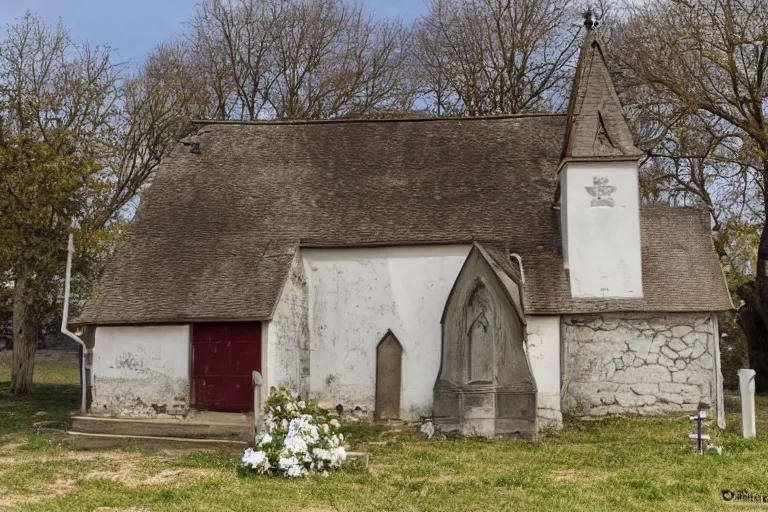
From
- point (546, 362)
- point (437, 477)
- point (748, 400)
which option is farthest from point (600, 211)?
point (437, 477)

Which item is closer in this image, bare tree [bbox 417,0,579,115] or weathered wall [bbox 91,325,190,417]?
weathered wall [bbox 91,325,190,417]

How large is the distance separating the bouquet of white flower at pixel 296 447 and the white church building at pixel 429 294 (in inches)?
149

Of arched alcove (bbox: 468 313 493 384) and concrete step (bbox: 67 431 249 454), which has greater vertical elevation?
arched alcove (bbox: 468 313 493 384)

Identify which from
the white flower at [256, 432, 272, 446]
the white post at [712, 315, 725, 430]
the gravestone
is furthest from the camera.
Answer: the white post at [712, 315, 725, 430]

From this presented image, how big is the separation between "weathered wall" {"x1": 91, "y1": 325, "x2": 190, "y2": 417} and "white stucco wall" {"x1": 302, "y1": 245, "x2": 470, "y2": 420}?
9.47 feet

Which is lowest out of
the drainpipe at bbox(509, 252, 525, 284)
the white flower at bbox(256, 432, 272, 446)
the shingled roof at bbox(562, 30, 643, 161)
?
the white flower at bbox(256, 432, 272, 446)

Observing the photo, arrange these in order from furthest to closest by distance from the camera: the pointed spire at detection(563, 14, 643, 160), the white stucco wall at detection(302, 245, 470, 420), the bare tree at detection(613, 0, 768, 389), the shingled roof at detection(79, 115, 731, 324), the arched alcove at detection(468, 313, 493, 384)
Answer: the bare tree at detection(613, 0, 768, 389) → the white stucco wall at detection(302, 245, 470, 420) → the pointed spire at detection(563, 14, 643, 160) → the shingled roof at detection(79, 115, 731, 324) → the arched alcove at detection(468, 313, 493, 384)

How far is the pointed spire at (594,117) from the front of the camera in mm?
17578

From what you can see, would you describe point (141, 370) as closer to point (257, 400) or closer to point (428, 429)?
point (257, 400)

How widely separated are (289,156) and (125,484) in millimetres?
10758

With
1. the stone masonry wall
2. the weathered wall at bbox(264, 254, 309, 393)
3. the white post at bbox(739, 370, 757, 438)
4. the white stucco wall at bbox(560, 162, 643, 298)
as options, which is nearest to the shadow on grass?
the weathered wall at bbox(264, 254, 309, 393)

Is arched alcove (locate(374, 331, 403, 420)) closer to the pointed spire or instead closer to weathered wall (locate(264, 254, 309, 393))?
weathered wall (locate(264, 254, 309, 393))

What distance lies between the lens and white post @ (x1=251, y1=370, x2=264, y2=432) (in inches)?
597

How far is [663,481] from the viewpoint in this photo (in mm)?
11070
